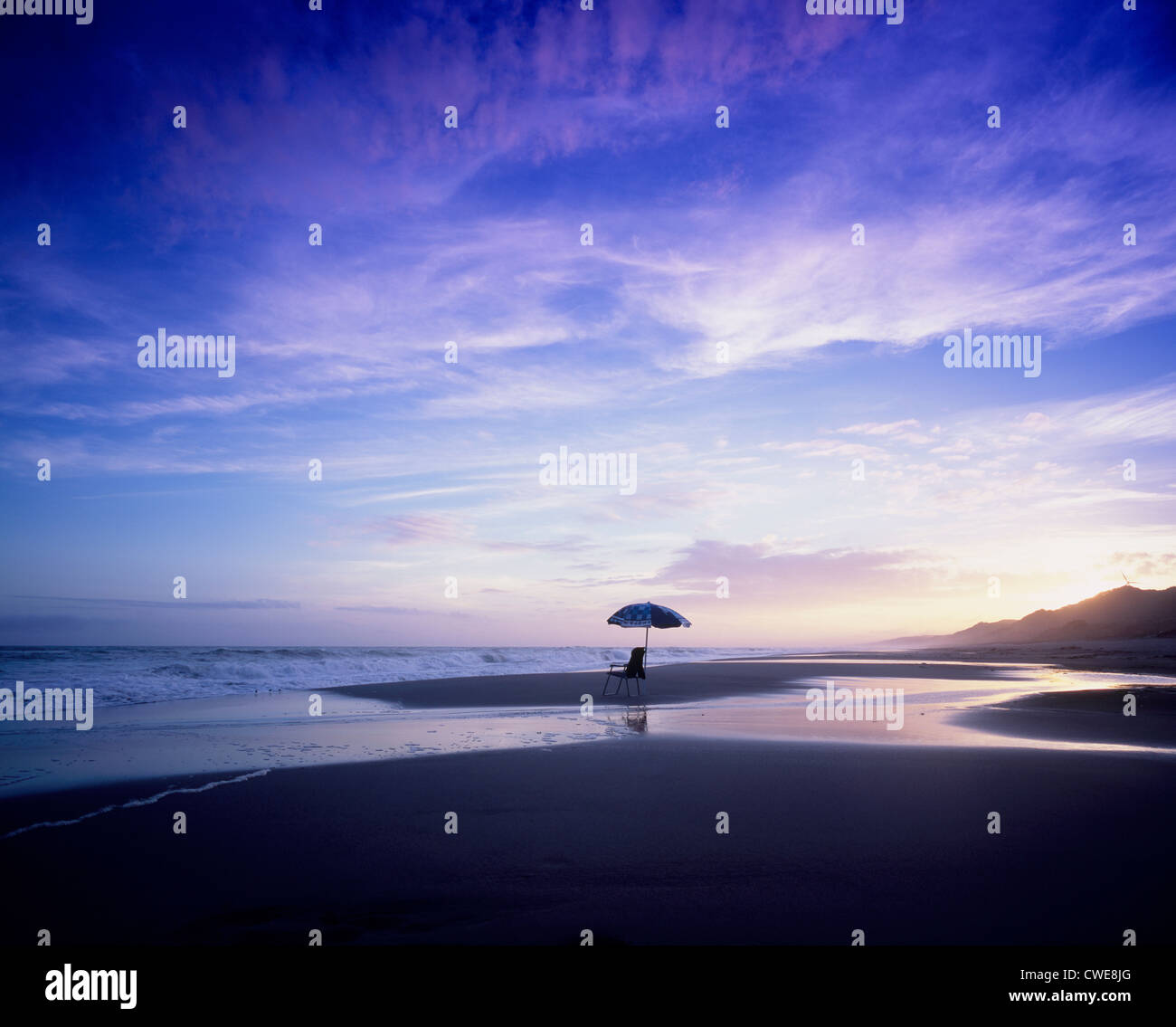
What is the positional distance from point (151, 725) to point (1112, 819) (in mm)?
16612

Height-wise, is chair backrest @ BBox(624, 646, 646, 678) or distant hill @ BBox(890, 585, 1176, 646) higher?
chair backrest @ BBox(624, 646, 646, 678)

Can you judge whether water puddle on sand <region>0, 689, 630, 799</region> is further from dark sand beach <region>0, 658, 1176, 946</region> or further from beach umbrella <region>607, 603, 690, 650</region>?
beach umbrella <region>607, 603, 690, 650</region>

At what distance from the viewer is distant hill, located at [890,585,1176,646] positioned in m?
77.4

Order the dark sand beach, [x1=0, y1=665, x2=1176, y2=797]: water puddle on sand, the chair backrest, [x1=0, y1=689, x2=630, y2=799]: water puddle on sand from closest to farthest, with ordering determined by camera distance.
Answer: the dark sand beach < [x1=0, y1=689, x2=630, y2=799]: water puddle on sand < [x1=0, y1=665, x2=1176, y2=797]: water puddle on sand < the chair backrest

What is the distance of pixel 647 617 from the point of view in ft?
68.6

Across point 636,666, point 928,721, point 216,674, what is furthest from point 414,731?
point 216,674

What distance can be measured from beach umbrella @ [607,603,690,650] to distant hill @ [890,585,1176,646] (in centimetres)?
6309

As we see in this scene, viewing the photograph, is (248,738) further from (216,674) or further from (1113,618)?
(1113,618)

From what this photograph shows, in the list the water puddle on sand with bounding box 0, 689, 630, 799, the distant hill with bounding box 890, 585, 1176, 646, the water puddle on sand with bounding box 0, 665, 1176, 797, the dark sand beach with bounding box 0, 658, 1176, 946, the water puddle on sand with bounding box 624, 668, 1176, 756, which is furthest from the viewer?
the distant hill with bounding box 890, 585, 1176, 646

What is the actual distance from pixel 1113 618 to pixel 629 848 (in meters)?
119

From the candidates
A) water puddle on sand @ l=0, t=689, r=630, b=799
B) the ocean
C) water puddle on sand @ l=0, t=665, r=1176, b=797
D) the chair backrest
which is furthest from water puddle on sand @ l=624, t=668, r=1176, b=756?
the ocean

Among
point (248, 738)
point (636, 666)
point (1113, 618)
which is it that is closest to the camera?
point (248, 738)
